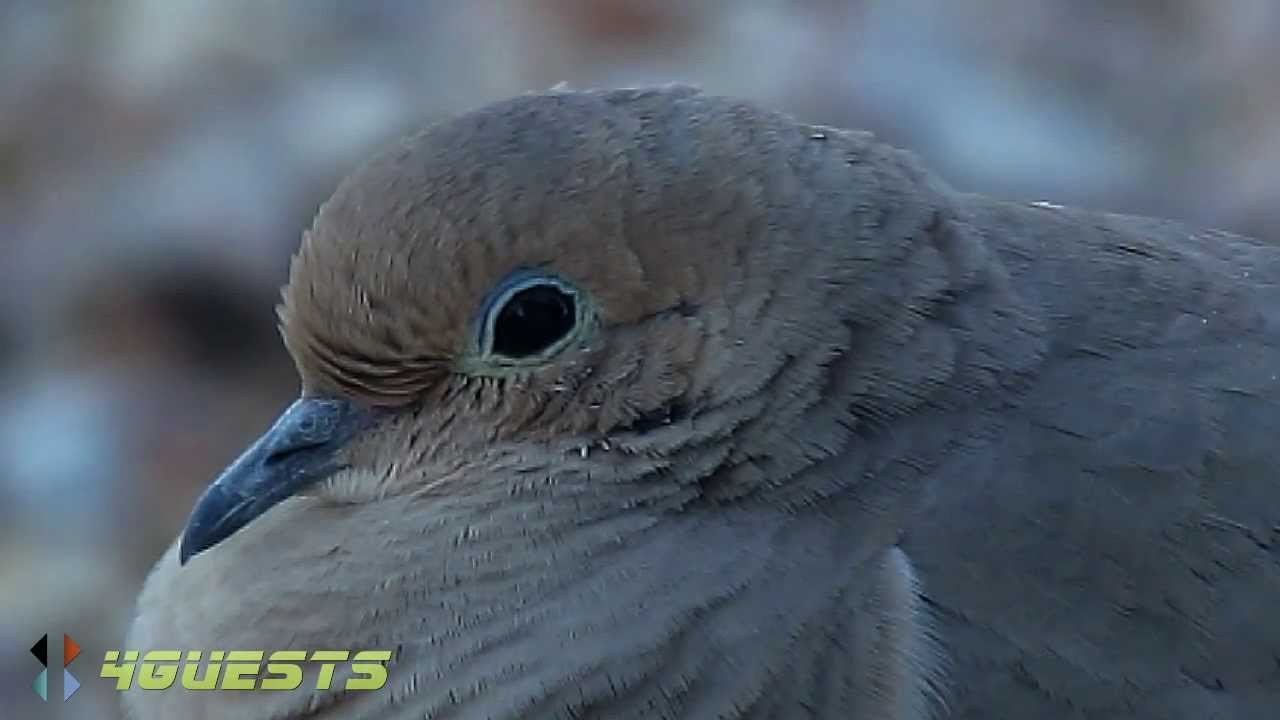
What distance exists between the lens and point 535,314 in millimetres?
1888

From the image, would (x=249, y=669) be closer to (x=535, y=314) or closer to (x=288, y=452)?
(x=288, y=452)

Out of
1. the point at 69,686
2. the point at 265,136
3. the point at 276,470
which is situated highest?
the point at 276,470

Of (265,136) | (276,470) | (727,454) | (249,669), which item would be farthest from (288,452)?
(265,136)

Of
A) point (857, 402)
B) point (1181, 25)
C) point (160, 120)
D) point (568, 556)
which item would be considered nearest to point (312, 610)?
point (568, 556)

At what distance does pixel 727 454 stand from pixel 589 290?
0.22 m

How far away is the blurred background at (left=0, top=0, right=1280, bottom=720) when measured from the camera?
3.91 metres

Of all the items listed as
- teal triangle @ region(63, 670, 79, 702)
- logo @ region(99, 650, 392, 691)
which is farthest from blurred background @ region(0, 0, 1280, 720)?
logo @ region(99, 650, 392, 691)

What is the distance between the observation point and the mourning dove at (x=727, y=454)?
1.76 meters

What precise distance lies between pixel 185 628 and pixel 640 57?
2.87 m

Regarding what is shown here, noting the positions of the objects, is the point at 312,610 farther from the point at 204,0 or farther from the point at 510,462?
the point at 204,0

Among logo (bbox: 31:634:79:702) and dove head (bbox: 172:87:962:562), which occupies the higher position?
dove head (bbox: 172:87:962:562)

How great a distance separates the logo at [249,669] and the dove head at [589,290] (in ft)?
0.44

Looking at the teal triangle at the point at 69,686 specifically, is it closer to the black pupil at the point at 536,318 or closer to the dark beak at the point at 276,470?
the dark beak at the point at 276,470

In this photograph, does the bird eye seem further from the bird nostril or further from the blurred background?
the blurred background
